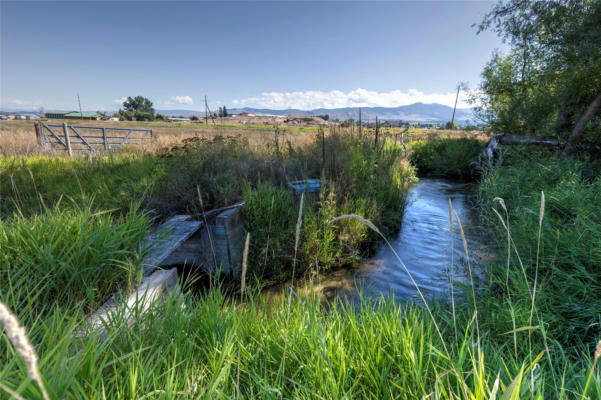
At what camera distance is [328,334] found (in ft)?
5.05

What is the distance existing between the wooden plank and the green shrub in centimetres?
1231

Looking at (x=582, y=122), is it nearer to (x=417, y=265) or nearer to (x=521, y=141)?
(x=521, y=141)

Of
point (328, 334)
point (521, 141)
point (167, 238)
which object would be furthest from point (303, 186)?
point (521, 141)

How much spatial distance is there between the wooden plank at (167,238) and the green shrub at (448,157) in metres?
12.3

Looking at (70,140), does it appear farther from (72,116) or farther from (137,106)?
(72,116)

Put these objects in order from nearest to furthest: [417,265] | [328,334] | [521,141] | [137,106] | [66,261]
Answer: [328,334] < [66,261] < [417,265] < [521,141] < [137,106]

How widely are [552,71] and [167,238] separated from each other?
11580 millimetres

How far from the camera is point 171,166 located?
6.16 metres

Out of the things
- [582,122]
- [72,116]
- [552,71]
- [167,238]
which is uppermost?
[72,116]

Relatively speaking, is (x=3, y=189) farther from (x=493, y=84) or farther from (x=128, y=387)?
(x=493, y=84)

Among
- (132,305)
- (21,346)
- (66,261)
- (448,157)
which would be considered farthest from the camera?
(448,157)

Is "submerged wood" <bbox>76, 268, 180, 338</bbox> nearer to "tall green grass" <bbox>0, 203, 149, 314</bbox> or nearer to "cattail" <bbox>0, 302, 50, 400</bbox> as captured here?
"tall green grass" <bbox>0, 203, 149, 314</bbox>

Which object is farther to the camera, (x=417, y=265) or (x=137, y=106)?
(x=137, y=106)

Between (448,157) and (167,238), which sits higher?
(167,238)
